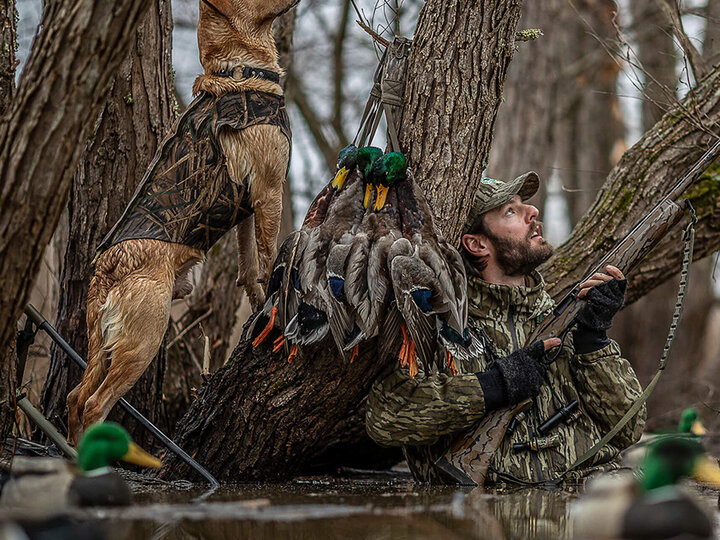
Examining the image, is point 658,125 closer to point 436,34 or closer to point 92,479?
point 436,34

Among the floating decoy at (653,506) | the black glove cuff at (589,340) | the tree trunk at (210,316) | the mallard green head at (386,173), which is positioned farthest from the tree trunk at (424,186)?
the floating decoy at (653,506)

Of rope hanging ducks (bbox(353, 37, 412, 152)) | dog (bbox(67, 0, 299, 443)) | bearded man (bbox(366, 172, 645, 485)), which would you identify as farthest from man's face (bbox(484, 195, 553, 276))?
dog (bbox(67, 0, 299, 443))

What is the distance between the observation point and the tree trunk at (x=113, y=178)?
649 centimetres

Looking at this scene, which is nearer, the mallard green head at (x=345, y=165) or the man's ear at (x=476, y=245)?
the mallard green head at (x=345, y=165)

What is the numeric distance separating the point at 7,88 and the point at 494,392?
3.25m

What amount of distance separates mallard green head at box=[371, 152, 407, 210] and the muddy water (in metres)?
1.64

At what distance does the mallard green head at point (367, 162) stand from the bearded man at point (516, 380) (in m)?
1.04

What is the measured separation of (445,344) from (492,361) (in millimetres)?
750

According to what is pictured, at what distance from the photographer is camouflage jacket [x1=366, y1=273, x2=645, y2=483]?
4871mm

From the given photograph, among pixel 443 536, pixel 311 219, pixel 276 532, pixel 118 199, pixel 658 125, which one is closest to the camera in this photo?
pixel 443 536

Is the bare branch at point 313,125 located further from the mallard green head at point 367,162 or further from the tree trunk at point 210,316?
the mallard green head at point 367,162

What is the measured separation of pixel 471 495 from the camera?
14.9ft

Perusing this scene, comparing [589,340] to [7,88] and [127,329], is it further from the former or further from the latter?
[7,88]

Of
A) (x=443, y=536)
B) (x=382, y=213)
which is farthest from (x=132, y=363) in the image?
(x=443, y=536)
